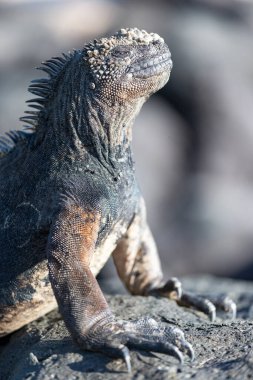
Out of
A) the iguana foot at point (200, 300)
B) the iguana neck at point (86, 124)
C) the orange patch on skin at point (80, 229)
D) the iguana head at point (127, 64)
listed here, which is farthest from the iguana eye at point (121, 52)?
the iguana foot at point (200, 300)

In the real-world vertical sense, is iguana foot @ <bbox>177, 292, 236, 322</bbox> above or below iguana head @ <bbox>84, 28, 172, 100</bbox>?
below

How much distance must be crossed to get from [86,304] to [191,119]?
10190mm

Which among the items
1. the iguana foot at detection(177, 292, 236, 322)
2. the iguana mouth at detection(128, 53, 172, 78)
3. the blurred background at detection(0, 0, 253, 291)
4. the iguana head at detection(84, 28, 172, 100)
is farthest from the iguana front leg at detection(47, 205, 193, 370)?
the blurred background at detection(0, 0, 253, 291)

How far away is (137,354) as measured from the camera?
4.42 m

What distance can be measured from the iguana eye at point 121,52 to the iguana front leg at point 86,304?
1.07 metres

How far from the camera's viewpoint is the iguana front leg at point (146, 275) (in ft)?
19.9

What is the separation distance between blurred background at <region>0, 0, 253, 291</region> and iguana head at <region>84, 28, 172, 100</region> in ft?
22.5

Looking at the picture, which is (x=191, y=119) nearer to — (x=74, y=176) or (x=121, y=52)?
(x=121, y=52)

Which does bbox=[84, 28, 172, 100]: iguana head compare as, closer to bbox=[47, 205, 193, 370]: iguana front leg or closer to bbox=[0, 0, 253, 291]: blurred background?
bbox=[47, 205, 193, 370]: iguana front leg

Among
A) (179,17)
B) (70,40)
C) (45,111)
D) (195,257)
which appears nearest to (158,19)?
(179,17)

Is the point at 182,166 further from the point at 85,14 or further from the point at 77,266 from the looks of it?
the point at 77,266

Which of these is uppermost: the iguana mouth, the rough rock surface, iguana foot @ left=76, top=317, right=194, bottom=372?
the iguana mouth

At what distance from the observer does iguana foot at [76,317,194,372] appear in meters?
4.36

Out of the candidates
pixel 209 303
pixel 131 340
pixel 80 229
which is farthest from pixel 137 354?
pixel 209 303
